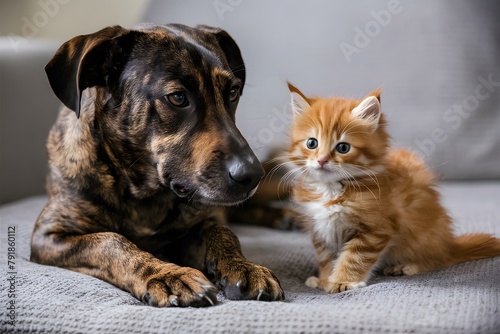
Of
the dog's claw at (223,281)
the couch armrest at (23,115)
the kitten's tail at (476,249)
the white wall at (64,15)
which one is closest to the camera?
the dog's claw at (223,281)

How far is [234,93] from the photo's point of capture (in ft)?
5.82

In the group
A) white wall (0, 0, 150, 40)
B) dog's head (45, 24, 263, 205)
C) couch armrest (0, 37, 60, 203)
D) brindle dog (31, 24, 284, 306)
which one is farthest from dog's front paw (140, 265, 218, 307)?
white wall (0, 0, 150, 40)

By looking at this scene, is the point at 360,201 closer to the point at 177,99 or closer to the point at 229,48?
the point at 177,99

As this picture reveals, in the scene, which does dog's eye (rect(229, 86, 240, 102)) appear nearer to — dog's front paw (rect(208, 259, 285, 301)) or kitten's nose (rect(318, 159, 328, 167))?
kitten's nose (rect(318, 159, 328, 167))

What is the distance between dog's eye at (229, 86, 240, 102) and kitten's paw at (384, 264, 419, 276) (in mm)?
605

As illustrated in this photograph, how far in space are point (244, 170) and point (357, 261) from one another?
34cm

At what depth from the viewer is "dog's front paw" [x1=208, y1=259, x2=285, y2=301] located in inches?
56.8

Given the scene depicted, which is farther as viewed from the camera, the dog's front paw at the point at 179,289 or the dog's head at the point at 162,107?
the dog's head at the point at 162,107

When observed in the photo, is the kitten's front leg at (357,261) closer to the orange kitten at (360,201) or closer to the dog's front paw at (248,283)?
the orange kitten at (360,201)

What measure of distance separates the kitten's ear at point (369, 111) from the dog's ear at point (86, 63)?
0.61 metres

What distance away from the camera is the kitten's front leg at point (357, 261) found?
154cm

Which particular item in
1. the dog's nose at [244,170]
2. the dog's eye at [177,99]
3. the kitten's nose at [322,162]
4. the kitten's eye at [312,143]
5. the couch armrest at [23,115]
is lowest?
the couch armrest at [23,115]

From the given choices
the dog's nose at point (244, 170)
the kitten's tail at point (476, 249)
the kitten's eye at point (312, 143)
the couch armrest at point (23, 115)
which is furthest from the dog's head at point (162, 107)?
the couch armrest at point (23, 115)

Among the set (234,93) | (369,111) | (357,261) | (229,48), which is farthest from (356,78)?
(357,261)
